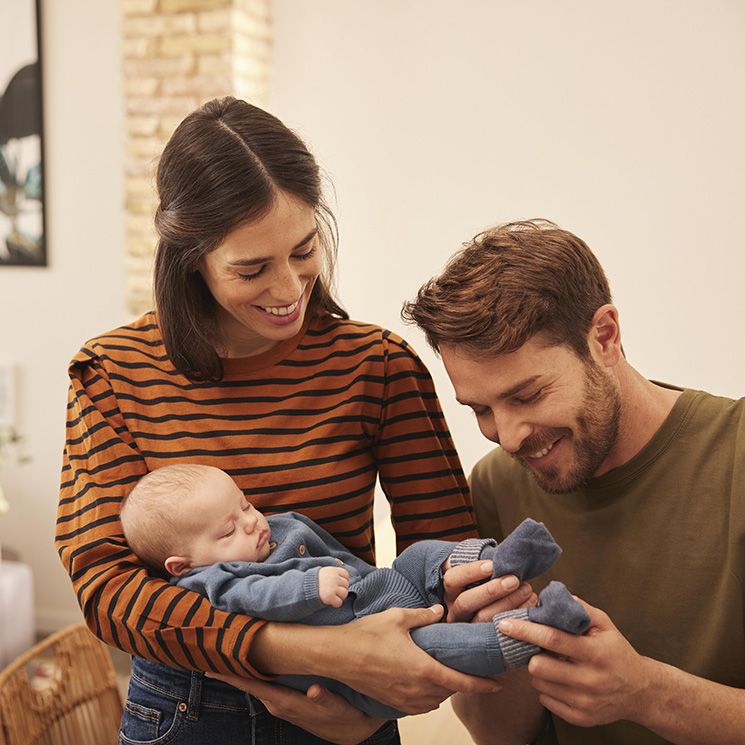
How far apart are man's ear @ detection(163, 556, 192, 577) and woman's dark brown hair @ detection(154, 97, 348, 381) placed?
1.06 ft

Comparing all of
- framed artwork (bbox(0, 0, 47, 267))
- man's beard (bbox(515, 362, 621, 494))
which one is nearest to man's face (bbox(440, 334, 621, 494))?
man's beard (bbox(515, 362, 621, 494))

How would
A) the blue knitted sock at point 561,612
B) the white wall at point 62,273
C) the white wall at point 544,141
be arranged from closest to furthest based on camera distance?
the blue knitted sock at point 561,612 → the white wall at point 544,141 → the white wall at point 62,273

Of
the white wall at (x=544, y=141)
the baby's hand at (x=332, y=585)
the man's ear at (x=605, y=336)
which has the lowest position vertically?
the baby's hand at (x=332, y=585)

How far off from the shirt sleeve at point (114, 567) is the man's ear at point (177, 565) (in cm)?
4

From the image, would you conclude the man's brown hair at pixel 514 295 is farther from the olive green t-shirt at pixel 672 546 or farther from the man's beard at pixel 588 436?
the olive green t-shirt at pixel 672 546

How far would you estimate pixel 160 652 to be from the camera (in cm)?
128

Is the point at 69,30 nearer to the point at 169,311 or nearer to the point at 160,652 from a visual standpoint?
the point at 169,311

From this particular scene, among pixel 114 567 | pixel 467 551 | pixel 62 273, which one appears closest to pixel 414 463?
pixel 467 551

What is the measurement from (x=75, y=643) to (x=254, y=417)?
101 cm

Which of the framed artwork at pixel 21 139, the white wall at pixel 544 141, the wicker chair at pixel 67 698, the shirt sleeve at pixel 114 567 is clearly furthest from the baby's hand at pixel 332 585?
the framed artwork at pixel 21 139

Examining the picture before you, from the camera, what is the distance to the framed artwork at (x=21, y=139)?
425 cm

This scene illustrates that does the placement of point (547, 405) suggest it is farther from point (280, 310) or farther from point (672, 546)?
point (280, 310)

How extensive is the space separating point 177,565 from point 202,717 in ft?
0.85

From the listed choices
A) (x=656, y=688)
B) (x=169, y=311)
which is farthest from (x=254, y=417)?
(x=656, y=688)
